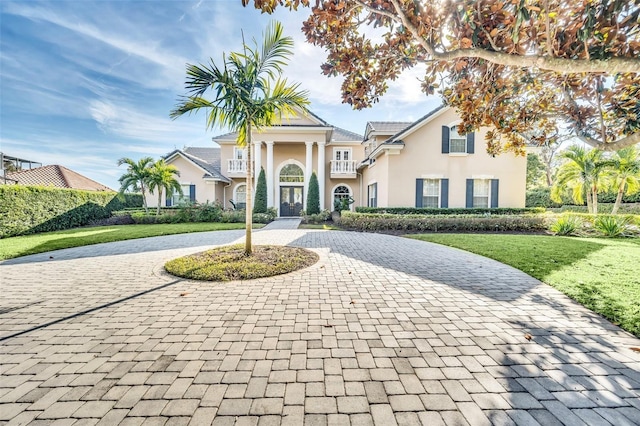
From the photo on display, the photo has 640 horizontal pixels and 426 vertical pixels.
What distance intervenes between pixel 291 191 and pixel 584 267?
18668mm

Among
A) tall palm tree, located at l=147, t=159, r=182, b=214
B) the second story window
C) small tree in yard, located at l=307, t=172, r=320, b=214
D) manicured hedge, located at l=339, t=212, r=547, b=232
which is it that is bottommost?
manicured hedge, located at l=339, t=212, r=547, b=232

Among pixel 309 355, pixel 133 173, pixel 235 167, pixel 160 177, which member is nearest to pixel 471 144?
pixel 309 355

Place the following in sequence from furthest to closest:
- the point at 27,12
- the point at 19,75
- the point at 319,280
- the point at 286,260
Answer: the point at 19,75, the point at 27,12, the point at 286,260, the point at 319,280

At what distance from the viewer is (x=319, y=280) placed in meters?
5.23

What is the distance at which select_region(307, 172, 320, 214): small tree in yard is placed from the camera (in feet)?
63.2

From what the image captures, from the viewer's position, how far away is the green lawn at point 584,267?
392 cm

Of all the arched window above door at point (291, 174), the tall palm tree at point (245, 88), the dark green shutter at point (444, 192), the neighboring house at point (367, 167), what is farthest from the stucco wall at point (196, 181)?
the dark green shutter at point (444, 192)

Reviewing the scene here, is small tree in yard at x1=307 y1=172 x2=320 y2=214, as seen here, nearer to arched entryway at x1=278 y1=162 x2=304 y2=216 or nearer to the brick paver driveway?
arched entryway at x1=278 y1=162 x2=304 y2=216

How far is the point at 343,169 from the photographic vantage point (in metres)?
21.6

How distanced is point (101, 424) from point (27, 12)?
12.8 metres

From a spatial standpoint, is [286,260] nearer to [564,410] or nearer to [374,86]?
[374,86]

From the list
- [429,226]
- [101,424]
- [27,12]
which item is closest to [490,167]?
[429,226]

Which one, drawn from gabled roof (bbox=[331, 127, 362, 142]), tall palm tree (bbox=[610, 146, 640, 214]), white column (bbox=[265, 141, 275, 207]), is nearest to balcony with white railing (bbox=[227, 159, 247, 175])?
white column (bbox=[265, 141, 275, 207])

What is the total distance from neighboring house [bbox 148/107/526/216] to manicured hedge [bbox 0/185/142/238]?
4.83m
